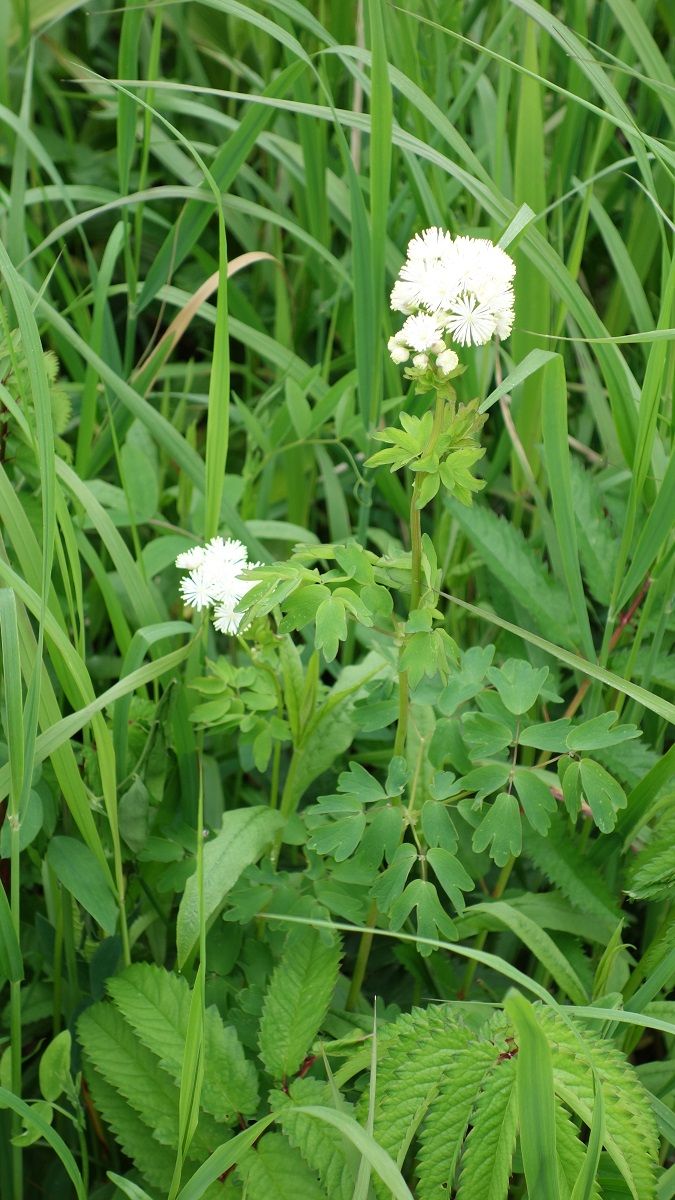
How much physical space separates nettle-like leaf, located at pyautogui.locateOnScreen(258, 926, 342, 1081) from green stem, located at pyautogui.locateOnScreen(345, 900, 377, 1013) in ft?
0.15

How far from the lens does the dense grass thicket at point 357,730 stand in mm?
853

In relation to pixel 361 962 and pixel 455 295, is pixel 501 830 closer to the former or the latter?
pixel 361 962

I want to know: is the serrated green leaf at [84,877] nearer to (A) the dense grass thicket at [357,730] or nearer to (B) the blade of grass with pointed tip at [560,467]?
(A) the dense grass thicket at [357,730]

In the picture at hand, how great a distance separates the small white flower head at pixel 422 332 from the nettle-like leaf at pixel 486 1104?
0.52 metres

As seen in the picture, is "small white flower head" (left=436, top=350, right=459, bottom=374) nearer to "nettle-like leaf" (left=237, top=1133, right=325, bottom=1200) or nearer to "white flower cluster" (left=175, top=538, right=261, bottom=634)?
"white flower cluster" (left=175, top=538, right=261, bottom=634)

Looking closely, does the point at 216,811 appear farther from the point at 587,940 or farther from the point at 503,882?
the point at 587,940

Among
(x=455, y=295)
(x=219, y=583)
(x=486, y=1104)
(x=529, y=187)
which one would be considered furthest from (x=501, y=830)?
(x=529, y=187)

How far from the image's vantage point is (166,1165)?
0.97 m

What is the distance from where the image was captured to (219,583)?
0.94m

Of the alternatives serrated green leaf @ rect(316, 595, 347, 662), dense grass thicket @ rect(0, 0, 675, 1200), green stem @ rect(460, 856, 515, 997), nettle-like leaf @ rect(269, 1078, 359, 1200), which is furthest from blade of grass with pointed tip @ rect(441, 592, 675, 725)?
nettle-like leaf @ rect(269, 1078, 359, 1200)

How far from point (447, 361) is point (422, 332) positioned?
0.10ft

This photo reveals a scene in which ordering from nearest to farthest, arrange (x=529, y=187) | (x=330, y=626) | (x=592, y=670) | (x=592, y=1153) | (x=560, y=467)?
(x=592, y=1153) → (x=330, y=626) → (x=592, y=670) → (x=560, y=467) → (x=529, y=187)

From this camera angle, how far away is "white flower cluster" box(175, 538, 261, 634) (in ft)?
3.06

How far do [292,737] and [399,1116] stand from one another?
0.36 m
